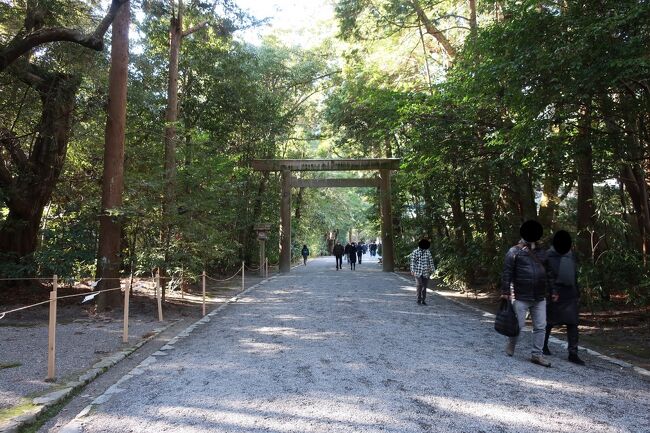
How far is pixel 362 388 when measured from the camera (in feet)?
14.5

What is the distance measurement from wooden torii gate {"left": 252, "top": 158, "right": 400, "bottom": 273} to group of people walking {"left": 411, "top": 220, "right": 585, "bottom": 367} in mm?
16133

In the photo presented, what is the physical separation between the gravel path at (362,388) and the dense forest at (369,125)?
3254mm

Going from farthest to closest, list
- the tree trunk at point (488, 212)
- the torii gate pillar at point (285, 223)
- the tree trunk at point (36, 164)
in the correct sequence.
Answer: the torii gate pillar at point (285, 223), the tree trunk at point (488, 212), the tree trunk at point (36, 164)

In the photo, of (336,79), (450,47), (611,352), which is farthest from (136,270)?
(336,79)

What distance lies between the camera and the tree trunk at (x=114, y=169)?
385 inches

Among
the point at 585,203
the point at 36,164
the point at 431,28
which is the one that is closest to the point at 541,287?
the point at 585,203

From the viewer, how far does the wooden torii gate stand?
22.0 metres

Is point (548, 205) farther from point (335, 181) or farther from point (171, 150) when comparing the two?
point (335, 181)

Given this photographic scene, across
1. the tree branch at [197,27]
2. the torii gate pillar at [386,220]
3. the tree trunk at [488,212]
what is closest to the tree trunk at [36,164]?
the tree branch at [197,27]

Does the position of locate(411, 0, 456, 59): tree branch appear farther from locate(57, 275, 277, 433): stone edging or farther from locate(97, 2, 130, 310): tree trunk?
locate(57, 275, 277, 433): stone edging

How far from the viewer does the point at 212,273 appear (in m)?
20.6

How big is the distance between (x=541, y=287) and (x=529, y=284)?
170mm

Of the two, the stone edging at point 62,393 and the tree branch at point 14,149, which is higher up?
the tree branch at point 14,149

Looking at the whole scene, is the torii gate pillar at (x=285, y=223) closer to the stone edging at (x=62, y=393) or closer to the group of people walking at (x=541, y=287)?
the stone edging at (x=62, y=393)
